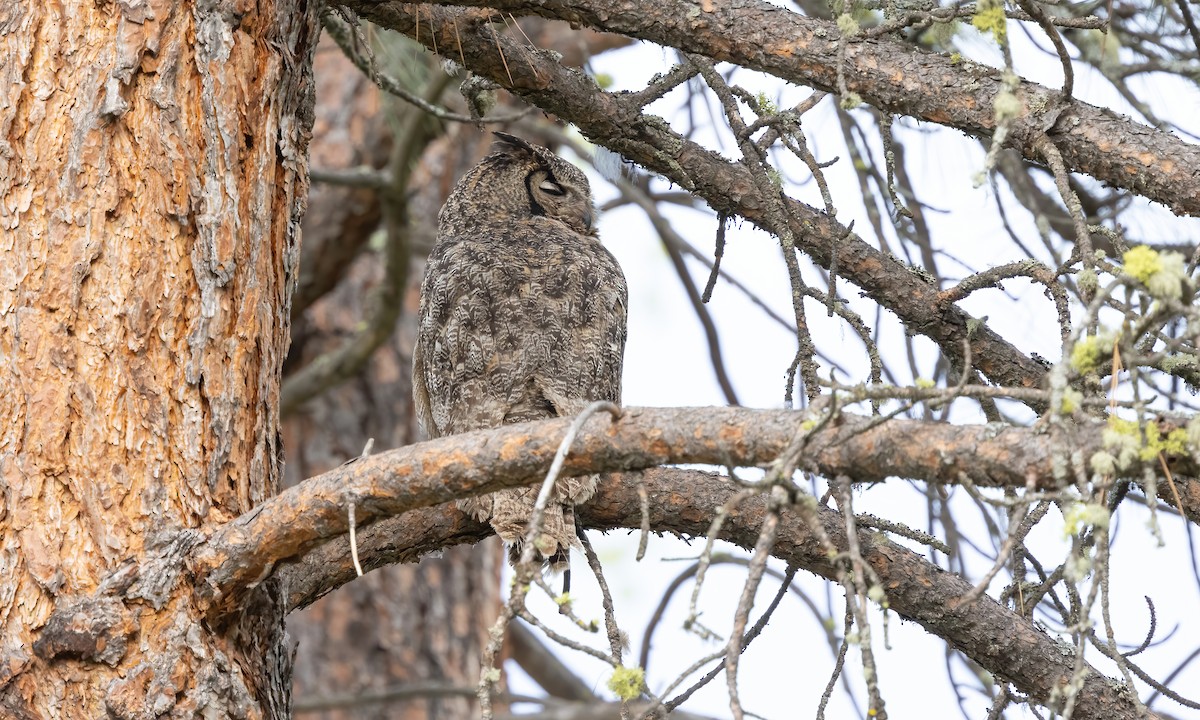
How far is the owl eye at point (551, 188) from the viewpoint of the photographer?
15.1 ft

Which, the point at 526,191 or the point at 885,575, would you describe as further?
the point at 526,191

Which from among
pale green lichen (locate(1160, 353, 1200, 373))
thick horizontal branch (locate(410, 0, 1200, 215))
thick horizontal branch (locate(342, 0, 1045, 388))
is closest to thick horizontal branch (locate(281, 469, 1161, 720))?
thick horizontal branch (locate(342, 0, 1045, 388))

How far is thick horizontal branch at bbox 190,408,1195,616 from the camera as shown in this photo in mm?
1812

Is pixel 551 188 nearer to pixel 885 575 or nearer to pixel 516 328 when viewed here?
pixel 516 328

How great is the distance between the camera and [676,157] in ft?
9.61

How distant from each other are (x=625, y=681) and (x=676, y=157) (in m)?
1.52

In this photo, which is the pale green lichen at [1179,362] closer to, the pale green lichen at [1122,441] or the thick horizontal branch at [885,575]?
the pale green lichen at [1122,441]

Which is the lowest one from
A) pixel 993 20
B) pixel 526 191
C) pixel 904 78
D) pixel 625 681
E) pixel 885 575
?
pixel 625 681

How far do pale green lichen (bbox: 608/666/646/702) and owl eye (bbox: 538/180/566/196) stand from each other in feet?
10.0

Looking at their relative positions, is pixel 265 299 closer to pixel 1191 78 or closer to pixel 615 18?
pixel 615 18

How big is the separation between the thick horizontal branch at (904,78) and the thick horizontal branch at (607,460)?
83cm

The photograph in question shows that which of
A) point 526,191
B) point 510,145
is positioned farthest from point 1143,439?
point 510,145

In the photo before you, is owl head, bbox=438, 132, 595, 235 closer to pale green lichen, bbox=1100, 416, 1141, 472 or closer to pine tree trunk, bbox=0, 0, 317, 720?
pine tree trunk, bbox=0, 0, 317, 720

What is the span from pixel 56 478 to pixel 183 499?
22cm
